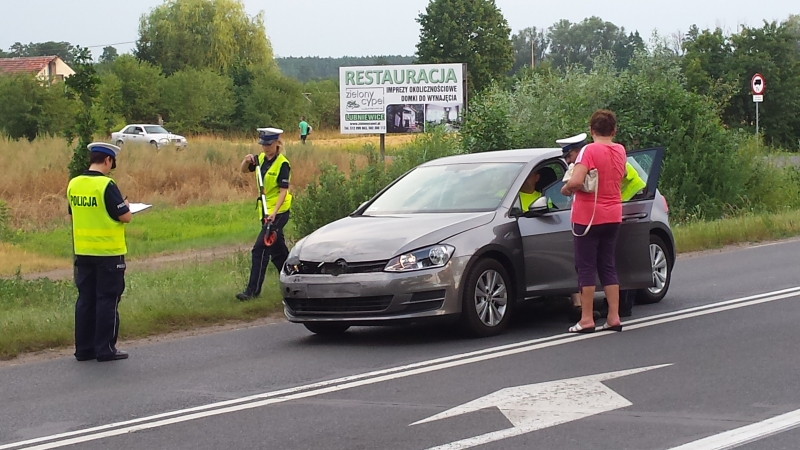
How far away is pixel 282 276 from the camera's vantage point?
10.0 meters

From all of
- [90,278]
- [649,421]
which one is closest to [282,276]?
[90,278]

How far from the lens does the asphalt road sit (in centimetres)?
648

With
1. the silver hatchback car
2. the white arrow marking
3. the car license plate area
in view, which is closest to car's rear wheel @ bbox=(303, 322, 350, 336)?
the silver hatchback car

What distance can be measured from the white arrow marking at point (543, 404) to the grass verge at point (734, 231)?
1010cm

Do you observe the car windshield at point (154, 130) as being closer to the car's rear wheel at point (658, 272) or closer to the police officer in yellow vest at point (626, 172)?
the car's rear wheel at point (658, 272)

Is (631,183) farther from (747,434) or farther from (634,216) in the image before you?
(747,434)

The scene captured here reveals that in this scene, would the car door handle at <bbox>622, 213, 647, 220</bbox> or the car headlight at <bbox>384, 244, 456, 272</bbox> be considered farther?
the car door handle at <bbox>622, 213, 647, 220</bbox>

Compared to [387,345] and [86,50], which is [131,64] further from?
[387,345]

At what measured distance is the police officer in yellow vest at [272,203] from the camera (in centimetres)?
1199

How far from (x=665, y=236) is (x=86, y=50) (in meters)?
7.29

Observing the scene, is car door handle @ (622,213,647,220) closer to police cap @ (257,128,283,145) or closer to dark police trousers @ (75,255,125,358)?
police cap @ (257,128,283,145)

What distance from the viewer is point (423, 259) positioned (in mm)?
9398

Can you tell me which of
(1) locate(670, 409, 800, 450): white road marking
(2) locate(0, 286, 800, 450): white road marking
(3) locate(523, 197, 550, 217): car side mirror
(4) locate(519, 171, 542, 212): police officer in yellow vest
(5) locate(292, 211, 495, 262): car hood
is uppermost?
(4) locate(519, 171, 542, 212): police officer in yellow vest

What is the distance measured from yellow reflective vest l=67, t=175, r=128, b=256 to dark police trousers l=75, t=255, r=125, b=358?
0.07 metres
